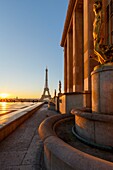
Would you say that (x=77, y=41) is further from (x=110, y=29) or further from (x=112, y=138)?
(x=112, y=138)

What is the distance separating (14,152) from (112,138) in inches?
107

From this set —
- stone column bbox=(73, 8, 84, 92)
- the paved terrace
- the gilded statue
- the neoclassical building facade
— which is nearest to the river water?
the neoclassical building facade

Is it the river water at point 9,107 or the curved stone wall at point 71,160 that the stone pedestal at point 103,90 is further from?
the river water at point 9,107

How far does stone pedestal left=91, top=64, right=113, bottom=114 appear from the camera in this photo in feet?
12.3

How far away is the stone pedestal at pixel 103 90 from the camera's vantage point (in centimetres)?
373

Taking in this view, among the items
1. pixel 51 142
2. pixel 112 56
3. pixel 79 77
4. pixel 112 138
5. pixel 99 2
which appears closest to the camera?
pixel 51 142

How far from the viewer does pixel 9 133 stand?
587 centimetres

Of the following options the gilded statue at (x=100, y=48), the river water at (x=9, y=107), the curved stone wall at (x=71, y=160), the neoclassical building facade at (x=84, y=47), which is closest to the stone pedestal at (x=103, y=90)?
the gilded statue at (x=100, y=48)

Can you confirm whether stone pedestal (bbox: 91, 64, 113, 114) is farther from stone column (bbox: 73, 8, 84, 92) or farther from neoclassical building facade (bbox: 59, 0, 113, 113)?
stone column (bbox: 73, 8, 84, 92)

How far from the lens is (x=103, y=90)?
12.6 ft

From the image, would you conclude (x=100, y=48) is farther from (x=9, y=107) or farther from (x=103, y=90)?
(x=9, y=107)

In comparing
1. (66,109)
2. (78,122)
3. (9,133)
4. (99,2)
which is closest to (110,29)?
(99,2)

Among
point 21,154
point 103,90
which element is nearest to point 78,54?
point 103,90

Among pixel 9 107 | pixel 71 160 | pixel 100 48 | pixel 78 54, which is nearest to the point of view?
pixel 71 160
